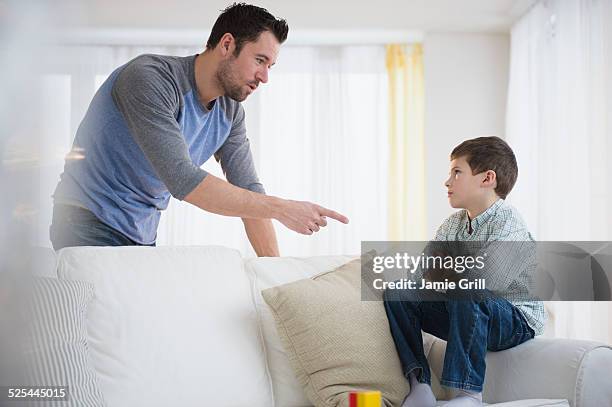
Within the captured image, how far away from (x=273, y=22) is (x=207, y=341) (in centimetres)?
98

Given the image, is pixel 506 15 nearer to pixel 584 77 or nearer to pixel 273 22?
pixel 584 77

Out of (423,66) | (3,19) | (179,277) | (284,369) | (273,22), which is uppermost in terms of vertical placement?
(423,66)

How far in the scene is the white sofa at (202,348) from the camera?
1462 millimetres

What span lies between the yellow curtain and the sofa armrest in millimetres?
3875

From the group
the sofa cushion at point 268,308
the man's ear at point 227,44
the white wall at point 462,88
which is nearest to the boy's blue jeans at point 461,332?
the sofa cushion at point 268,308

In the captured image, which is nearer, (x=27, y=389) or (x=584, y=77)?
(x=27, y=389)

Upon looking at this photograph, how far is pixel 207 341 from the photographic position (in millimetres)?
1553

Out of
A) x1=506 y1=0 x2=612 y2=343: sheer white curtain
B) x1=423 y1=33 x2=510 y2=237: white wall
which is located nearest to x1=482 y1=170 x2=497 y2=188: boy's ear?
x1=506 y1=0 x2=612 y2=343: sheer white curtain

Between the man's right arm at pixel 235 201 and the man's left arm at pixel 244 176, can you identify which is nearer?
the man's right arm at pixel 235 201

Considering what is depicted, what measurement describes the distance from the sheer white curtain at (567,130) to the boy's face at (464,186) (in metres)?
1.64

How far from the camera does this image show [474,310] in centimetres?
159

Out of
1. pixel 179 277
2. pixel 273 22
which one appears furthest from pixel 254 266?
pixel 273 22

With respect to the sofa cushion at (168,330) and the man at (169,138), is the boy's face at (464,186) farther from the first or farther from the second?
the sofa cushion at (168,330)

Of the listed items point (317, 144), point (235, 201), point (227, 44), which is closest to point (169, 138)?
point (235, 201)
